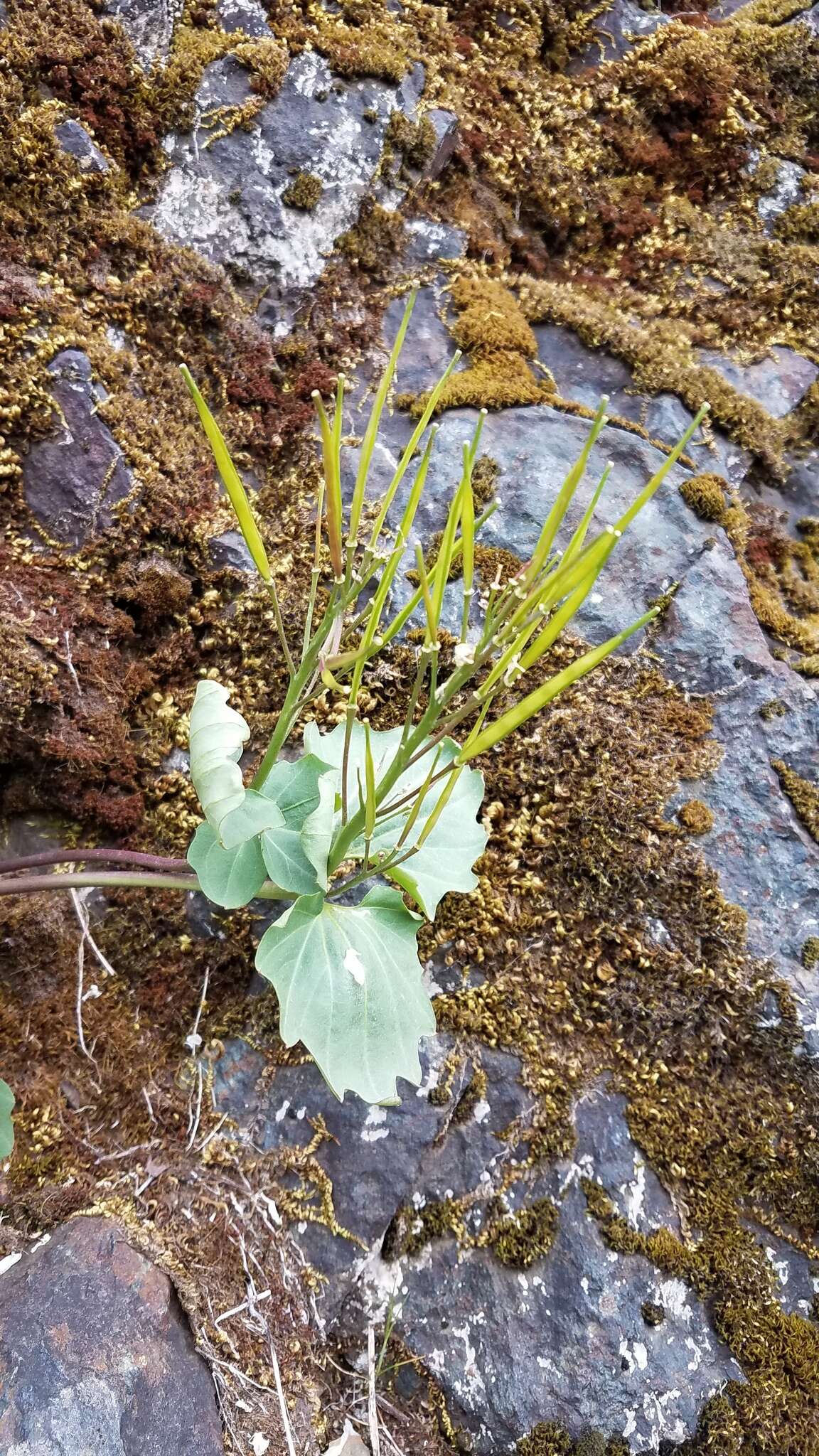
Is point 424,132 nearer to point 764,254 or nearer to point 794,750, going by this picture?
point 764,254

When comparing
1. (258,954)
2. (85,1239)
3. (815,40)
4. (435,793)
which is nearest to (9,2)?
(435,793)

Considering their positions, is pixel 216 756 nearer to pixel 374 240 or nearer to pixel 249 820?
pixel 249 820

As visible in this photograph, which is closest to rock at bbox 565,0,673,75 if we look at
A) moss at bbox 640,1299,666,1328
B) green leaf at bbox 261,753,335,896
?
green leaf at bbox 261,753,335,896

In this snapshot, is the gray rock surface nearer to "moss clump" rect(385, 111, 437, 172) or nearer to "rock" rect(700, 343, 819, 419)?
"rock" rect(700, 343, 819, 419)

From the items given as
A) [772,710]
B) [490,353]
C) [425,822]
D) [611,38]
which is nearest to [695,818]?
[772,710]

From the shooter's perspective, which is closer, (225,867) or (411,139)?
(225,867)

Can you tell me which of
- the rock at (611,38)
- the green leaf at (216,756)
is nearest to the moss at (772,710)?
the green leaf at (216,756)
